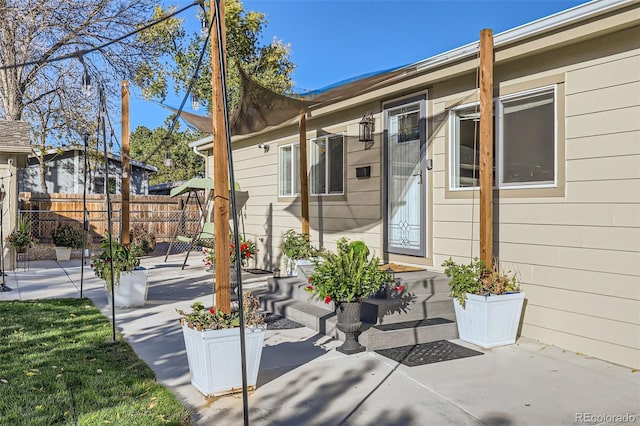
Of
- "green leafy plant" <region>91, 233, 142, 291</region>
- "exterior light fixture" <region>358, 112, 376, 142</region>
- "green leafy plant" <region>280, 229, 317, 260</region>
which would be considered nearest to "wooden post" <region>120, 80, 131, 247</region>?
"green leafy plant" <region>91, 233, 142, 291</region>

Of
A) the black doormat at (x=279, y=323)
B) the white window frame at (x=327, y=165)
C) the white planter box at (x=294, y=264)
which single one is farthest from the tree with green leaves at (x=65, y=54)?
the black doormat at (x=279, y=323)

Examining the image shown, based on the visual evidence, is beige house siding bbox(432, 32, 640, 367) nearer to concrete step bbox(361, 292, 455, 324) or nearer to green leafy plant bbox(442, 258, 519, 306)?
green leafy plant bbox(442, 258, 519, 306)

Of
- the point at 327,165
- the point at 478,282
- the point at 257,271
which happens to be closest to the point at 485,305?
the point at 478,282

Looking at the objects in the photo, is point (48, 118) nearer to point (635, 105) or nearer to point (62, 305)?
point (62, 305)

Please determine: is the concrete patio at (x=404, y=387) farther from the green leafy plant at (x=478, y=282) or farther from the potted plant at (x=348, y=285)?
the green leafy plant at (x=478, y=282)

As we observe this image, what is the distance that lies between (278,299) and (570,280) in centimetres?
317

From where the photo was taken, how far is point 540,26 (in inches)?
176

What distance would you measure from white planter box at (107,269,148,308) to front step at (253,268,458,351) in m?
1.76

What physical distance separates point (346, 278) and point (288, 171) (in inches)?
202

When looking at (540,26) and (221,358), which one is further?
(540,26)

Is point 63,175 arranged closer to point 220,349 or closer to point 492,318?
point 220,349

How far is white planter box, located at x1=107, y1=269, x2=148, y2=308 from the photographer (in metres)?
6.29

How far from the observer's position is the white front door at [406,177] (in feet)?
20.2

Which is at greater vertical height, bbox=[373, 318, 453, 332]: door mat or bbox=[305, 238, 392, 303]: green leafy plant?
bbox=[305, 238, 392, 303]: green leafy plant
